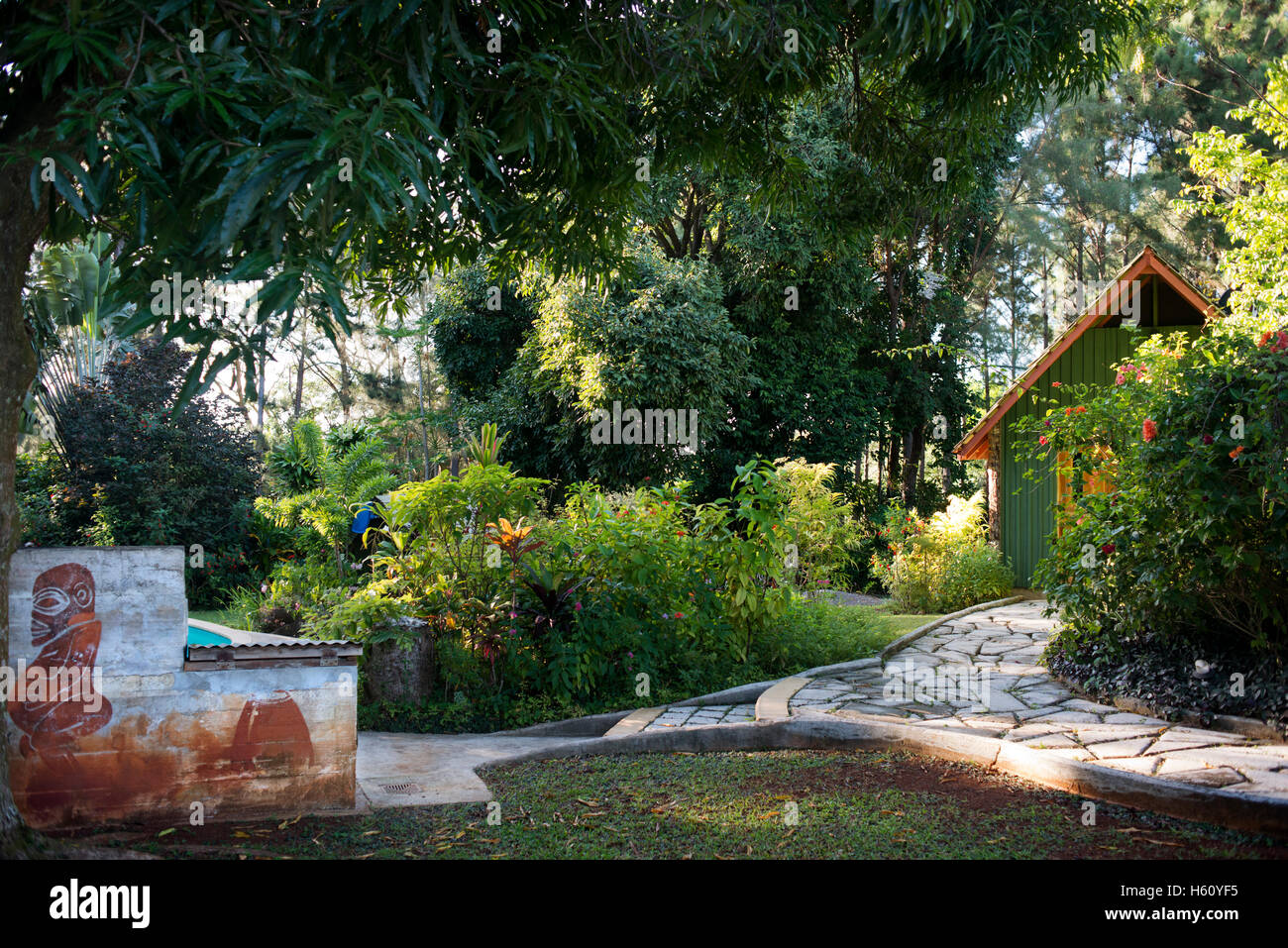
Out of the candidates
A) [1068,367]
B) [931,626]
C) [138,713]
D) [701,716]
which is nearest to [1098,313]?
[1068,367]

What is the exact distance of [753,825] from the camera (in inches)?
190

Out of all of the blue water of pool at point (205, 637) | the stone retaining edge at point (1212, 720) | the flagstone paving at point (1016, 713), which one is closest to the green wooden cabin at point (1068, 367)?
the flagstone paving at point (1016, 713)

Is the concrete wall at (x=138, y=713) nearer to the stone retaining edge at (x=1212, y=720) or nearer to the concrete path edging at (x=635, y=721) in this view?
the concrete path edging at (x=635, y=721)

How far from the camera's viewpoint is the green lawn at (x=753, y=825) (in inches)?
174

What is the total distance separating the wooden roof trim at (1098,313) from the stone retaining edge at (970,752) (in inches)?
390

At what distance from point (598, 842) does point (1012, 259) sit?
109ft

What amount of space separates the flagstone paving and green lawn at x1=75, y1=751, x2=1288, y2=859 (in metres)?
0.66

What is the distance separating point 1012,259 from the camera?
33438mm

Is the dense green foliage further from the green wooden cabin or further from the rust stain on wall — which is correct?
the green wooden cabin

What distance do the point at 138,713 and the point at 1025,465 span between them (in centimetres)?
1495

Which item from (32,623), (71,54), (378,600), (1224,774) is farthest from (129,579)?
(1224,774)

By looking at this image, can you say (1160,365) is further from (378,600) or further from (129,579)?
(129,579)

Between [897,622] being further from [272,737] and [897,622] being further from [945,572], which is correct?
[272,737]

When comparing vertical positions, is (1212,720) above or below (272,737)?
below
